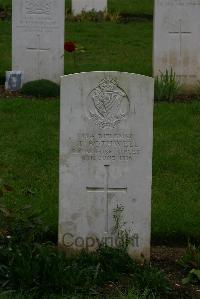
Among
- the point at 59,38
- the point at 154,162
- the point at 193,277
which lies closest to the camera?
the point at 193,277

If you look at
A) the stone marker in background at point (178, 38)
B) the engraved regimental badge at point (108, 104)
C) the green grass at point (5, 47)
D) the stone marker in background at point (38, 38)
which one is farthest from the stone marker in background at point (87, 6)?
the engraved regimental badge at point (108, 104)

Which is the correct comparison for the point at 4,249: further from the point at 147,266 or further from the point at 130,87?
the point at 130,87

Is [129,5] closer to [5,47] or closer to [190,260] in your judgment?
[5,47]

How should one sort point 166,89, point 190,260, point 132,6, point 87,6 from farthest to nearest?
point 132,6 → point 87,6 → point 166,89 → point 190,260

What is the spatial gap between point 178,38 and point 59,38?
1.55 m

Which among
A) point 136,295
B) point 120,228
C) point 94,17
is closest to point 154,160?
point 120,228

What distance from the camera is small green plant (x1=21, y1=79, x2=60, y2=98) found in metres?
10.9

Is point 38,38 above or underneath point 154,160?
above

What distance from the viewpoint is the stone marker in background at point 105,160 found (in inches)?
233

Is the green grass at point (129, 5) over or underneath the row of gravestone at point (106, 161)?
over

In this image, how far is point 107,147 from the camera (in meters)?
5.95

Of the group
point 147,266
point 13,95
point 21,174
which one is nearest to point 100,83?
point 147,266

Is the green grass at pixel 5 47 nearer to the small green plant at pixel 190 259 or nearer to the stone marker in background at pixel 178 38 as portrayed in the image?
the stone marker in background at pixel 178 38

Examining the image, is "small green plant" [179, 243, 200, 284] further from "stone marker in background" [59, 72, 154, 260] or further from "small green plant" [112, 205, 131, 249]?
"small green plant" [112, 205, 131, 249]
